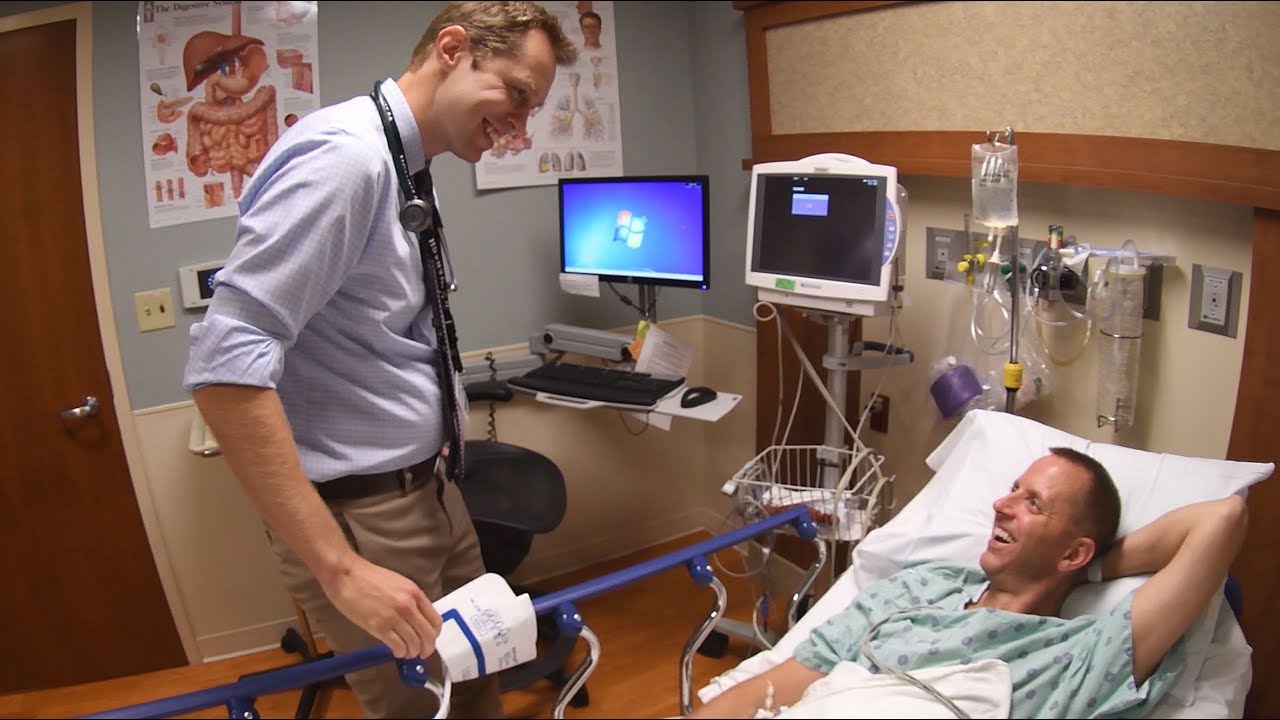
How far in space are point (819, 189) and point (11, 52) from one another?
193 centimetres

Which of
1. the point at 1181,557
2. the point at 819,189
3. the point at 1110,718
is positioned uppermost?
the point at 819,189

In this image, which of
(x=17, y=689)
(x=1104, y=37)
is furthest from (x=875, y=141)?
(x=17, y=689)

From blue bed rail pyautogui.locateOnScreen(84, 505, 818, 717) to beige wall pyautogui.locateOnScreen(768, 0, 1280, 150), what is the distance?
3.66 feet

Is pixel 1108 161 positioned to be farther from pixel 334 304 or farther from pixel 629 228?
pixel 334 304

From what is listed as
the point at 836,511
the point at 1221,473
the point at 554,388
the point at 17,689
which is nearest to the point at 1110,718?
the point at 1221,473

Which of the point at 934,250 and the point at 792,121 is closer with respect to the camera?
the point at 934,250

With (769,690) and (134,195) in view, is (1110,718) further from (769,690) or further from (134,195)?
(134,195)

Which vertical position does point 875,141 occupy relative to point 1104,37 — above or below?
below

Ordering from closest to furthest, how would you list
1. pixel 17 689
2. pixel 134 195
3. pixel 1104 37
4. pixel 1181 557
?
pixel 1181 557 → pixel 1104 37 → pixel 17 689 → pixel 134 195

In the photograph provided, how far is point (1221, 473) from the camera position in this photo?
1.46m

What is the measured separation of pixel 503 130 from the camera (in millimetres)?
1427

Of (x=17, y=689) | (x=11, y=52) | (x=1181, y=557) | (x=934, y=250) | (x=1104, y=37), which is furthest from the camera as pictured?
(x=934, y=250)

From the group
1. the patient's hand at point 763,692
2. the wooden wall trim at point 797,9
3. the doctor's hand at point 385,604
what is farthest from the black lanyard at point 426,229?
the wooden wall trim at point 797,9

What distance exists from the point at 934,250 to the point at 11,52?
7.49ft
